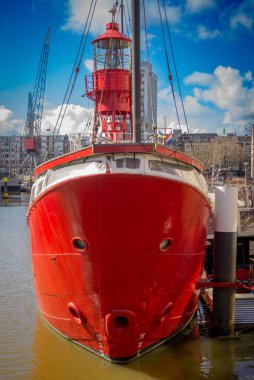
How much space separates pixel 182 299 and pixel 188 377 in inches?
68.4

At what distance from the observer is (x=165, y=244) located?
9.88 metres

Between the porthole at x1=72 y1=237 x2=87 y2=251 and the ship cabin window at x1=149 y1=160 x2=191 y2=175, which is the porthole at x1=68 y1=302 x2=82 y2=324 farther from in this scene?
the ship cabin window at x1=149 y1=160 x2=191 y2=175

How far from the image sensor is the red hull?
9211mm

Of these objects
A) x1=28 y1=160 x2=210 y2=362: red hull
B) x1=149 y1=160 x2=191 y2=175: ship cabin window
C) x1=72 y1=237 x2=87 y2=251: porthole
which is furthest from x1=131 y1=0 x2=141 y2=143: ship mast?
x1=72 y1=237 x2=87 y2=251: porthole

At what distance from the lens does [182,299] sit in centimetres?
1084

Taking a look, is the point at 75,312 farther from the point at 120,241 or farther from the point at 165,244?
the point at 165,244

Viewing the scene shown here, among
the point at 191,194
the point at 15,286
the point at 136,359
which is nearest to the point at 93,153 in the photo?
the point at 191,194

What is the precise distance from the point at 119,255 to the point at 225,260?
11.9ft

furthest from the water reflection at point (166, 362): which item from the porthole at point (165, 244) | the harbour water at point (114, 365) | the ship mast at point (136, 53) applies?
the ship mast at point (136, 53)

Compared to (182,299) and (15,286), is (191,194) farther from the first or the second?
(15,286)

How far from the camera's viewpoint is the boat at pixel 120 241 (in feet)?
30.3

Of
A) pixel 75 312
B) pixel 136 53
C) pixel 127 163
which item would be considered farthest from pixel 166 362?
pixel 136 53

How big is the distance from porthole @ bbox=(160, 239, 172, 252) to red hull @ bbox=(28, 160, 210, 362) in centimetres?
3

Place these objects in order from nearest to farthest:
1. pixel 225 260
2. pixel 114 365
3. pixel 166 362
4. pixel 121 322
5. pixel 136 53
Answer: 1. pixel 121 322
2. pixel 114 365
3. pixel 166 362
4. pixel 136 53
5. pixel 225 260
